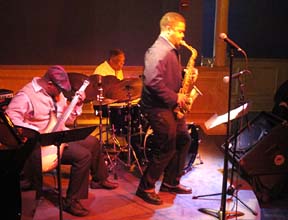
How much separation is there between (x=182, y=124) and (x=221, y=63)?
4.05 m

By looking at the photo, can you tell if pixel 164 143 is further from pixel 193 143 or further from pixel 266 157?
pixel 266 157

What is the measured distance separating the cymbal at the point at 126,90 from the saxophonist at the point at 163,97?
0.59 m

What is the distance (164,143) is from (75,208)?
101cm

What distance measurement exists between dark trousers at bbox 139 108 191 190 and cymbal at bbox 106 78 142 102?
651 millimetres

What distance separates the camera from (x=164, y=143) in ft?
14.1

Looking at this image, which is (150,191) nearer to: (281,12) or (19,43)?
(19,43)

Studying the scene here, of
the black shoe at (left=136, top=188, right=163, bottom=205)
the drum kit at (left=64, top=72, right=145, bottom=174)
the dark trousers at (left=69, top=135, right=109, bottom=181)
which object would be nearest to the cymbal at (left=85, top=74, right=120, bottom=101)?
the drum kit at (left=64, top=72, right=145, bottom=174)

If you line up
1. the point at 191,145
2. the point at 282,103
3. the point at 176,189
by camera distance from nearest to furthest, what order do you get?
the point at 176,189 < the point at 191,145 < the point at 282,103

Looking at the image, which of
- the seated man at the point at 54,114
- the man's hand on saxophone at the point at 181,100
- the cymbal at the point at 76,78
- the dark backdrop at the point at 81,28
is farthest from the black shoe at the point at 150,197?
the dark backdrop at the point at 81,28

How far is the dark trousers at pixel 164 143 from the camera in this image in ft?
14.0

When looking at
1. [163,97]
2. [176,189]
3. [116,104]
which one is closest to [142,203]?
[176,189]

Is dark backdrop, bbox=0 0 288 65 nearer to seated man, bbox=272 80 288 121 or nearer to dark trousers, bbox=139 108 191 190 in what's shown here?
seated man, bbox=272 80 288 121

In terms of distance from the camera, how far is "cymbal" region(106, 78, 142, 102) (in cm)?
495

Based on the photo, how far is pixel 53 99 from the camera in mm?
4242
